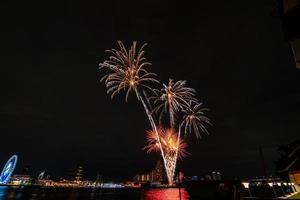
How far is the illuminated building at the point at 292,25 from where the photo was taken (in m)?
12.9

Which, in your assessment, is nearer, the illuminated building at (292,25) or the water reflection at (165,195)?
the illuminated building at (292,25)

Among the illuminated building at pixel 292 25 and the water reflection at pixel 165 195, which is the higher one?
the illuminated building at pixel 292 25

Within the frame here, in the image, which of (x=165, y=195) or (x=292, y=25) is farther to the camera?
(x=165, y=195)

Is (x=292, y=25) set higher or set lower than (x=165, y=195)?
higher

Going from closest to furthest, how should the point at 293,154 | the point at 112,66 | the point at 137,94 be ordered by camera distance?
1. the point at 293,154
2. the point at 112,66
3. the point at 137,94

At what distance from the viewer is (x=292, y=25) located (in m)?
13.2

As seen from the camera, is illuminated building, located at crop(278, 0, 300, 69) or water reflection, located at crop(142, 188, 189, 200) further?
water reflection, located at crop(142, 188, 189, 200)

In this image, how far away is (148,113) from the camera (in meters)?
51.8

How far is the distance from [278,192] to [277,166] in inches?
1547

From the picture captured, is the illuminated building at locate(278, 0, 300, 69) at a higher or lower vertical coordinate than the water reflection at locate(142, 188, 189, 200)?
higher

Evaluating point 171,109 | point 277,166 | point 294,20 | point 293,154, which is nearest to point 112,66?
point 171,109

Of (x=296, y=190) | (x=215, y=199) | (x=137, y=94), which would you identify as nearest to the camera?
Result: (x=296, y=190)

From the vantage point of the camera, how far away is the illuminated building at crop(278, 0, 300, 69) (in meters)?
12.9

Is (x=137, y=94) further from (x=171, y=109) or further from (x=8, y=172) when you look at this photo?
(x=8, y=172)
